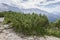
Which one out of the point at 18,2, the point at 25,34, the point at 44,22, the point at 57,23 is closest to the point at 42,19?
the point at 44,22

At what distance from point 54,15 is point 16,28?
8.36 feet

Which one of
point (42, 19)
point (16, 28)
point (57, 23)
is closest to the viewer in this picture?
point (16, 28)

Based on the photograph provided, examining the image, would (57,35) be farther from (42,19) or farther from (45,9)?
(45,9)

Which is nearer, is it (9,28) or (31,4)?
(9,28)

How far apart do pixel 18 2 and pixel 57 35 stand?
2854 mm

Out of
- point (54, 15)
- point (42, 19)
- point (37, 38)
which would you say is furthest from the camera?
point (54, 15)

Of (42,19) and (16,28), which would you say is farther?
(42,19)

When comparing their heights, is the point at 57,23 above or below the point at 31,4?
below

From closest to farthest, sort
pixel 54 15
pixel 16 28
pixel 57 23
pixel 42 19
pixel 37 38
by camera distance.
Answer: pixel 37 38
pixel 16 28
pixel 42 19
pixel 57 23
pixel 54 15

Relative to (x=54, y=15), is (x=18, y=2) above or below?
above

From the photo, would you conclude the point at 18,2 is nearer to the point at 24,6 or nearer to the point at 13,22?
the point at 24,6

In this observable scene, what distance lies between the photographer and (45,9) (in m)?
6.61

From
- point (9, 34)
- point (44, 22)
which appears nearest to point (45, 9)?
point (44, 22)

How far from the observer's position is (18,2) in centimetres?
677
